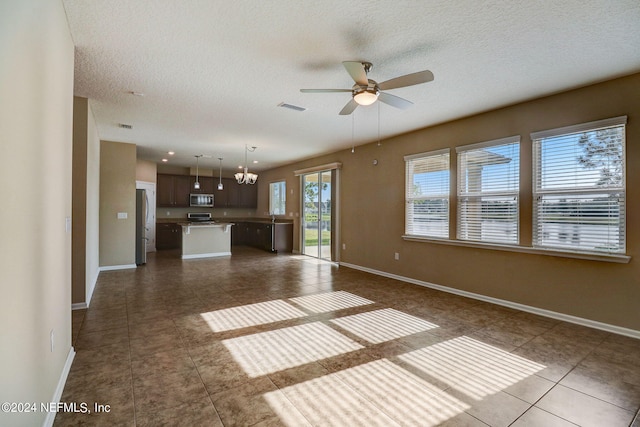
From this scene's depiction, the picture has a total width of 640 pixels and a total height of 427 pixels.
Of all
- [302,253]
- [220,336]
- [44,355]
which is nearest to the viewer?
[44,355]

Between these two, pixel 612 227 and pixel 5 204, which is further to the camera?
pixel 612 227

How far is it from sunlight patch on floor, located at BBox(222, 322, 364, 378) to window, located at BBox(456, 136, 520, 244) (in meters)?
2.72

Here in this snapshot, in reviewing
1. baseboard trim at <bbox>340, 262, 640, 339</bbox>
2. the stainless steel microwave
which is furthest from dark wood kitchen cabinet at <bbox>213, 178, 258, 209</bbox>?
baseboard trim at <bbox>340, 262, 640, 339</bbox>

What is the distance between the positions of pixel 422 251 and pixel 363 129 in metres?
2.37

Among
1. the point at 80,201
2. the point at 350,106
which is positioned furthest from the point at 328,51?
the point at 80,201

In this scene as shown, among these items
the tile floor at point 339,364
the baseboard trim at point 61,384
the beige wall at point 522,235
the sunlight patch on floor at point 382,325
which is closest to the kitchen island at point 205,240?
the tile floor at point 339,364

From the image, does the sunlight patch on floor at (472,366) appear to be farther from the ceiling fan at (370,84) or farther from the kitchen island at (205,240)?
the kitchen island at (205,240)

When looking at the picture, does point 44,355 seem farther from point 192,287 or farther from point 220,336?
point 192,287

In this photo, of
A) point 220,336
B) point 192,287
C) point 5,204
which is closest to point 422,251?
point 220,336

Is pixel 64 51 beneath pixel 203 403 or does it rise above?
above

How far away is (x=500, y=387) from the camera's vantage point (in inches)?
87.5

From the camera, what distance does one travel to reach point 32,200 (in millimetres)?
1535

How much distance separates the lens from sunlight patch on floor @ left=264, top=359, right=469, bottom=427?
6.18 ft

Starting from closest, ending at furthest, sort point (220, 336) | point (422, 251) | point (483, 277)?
point (220, 336), point (483, 277), point (422, 251)
